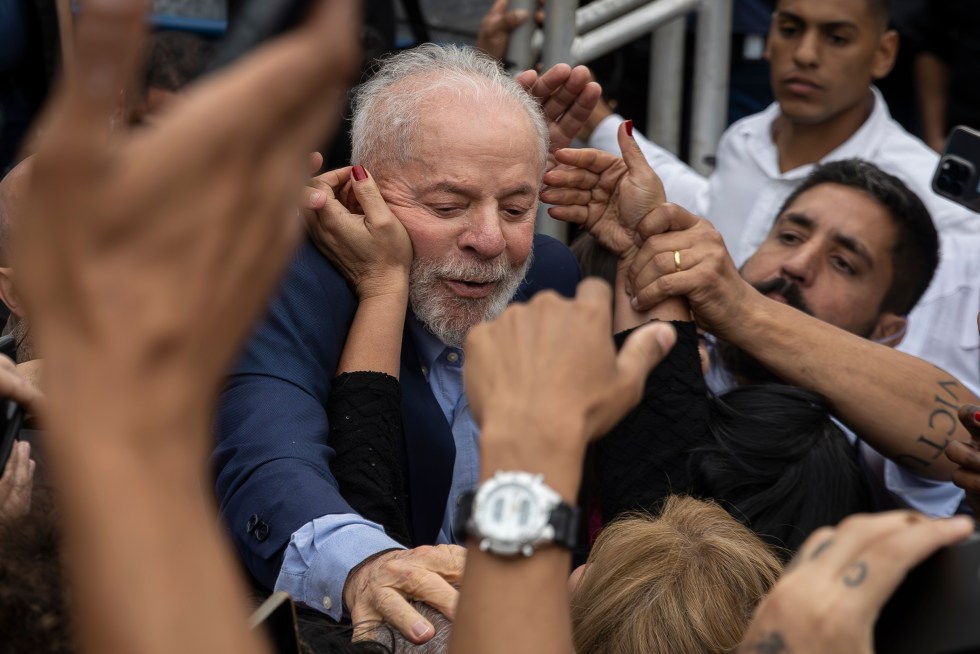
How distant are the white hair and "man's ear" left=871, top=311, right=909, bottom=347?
1159 mm

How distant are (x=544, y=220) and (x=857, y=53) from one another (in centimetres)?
133

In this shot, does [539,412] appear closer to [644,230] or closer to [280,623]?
[280,623]

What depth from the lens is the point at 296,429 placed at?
2096 mm

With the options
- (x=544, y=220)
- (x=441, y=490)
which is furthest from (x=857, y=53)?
(x=441, y=490)

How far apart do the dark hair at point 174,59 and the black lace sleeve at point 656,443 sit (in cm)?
178

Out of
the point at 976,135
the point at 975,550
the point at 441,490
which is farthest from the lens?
the point at 976,135

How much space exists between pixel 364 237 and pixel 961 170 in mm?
1270

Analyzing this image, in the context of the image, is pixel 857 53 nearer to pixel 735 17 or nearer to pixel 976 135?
pixel 735 17

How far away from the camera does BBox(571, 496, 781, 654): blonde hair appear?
5.17 ft

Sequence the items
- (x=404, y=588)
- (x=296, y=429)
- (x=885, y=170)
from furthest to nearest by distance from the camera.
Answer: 1. (x=885, y=170)
2. (x=296, y=429)
3. (x=404, y=588)

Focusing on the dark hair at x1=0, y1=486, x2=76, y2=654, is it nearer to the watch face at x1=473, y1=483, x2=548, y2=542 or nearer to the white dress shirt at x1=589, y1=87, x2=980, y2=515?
the watch face at x1=473, y1=483, x2=548, y2=542

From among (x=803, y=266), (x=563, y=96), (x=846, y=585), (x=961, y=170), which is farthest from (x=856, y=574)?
(x=803, y=266)

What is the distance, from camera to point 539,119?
2.52 m

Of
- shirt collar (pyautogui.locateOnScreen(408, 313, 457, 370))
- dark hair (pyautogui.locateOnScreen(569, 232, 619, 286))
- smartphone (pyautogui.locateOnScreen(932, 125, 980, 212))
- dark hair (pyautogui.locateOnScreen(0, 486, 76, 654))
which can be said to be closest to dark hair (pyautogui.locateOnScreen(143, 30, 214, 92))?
dark hair (pyautogui.locateOnScreen(569, 232, 619, 286))
